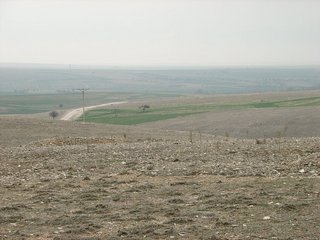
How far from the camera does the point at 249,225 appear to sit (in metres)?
10.2

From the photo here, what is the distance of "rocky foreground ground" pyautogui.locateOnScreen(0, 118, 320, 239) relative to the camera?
10164 millimetres

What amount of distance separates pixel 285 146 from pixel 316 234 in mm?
12442

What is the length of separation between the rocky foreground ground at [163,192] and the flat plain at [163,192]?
0.02 meters

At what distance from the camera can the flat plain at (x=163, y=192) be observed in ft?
33.4

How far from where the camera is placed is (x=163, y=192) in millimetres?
13773

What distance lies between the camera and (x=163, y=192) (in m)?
13.8

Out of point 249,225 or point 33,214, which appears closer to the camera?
point 249,225

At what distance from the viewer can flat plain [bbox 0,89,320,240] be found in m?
10.2

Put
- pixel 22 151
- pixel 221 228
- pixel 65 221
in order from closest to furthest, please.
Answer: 1. pixel 221 228
2. pixel 65 221
3. pixel 22 151

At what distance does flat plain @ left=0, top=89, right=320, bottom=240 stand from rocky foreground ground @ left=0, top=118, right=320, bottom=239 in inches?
0.9

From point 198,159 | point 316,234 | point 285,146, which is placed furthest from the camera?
point 285,146

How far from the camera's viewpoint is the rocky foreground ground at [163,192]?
33.3 ft

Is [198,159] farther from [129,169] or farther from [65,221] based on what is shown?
[65,221]

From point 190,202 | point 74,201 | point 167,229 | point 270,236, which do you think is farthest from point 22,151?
point 270,236
